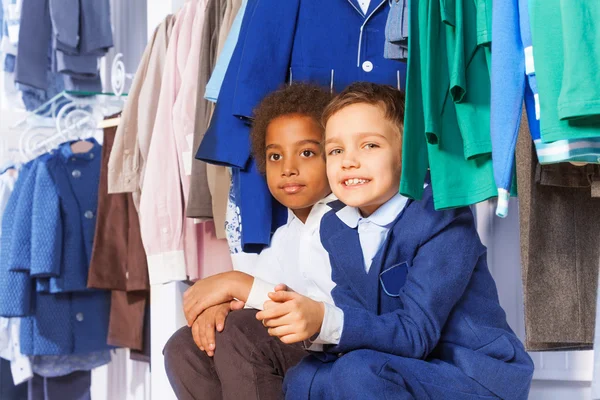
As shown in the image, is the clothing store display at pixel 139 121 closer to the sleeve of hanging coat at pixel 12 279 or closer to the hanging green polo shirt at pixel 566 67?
the sleeve of hanging coat at pixel 12 279

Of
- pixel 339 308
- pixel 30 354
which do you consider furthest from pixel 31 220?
pixel 339 308

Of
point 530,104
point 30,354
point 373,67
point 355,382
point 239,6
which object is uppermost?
point 239,6

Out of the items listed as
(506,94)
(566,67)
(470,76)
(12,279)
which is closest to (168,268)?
(12,279)

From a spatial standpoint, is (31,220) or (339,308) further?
(31,220)

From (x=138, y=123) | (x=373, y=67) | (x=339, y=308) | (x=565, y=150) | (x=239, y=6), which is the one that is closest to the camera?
(x=565, y=150)

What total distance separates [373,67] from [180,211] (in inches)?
31.1

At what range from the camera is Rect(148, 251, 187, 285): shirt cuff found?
241 cm

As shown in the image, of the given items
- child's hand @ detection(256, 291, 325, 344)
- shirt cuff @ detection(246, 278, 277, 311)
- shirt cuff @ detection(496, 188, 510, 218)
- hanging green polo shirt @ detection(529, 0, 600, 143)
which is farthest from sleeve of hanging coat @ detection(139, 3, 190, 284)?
hanging green polo shirt @ detection(529, 0, 600, 143)

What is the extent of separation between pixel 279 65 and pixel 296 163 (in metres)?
0.25

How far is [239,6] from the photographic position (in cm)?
232

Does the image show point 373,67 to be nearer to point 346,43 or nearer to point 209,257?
point 346,43

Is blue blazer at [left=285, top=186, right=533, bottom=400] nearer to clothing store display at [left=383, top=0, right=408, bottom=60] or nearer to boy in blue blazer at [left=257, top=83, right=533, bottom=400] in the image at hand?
boy in blue blazer at [left=257, top=83, right=533, bottom=400]

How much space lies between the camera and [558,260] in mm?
1774

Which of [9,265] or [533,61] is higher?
[533,61]
